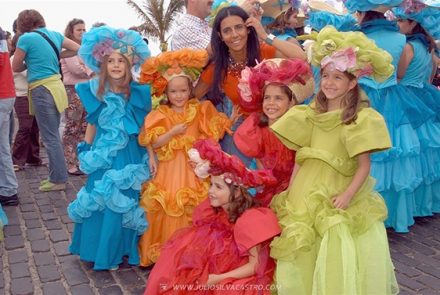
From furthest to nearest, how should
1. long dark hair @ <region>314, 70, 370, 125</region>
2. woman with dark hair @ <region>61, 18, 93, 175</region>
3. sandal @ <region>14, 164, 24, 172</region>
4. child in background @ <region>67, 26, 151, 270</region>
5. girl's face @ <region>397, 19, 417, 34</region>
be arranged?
1. sandal @ <region>14, 164, 24, 172</region>
2. woman with dark hair @ <region>61, 18, 93, 175</region>
3. girl's face @ <region>397, 19, 417, 34</region>
4. child in background @ <region>67, 26, 151, 270</region>
5. long dark hair @ <region>314, 70, 370, 125</region>

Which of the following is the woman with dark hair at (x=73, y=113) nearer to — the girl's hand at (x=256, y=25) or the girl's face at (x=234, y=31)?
the girl's face at (x=234, y=31)

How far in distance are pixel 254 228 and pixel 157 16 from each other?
987 inches

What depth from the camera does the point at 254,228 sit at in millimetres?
2900

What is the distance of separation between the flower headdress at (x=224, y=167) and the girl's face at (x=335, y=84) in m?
0.60

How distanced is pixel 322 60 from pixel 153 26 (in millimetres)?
25017

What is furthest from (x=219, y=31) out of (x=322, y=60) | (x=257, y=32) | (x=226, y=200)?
(x=226, y=200)

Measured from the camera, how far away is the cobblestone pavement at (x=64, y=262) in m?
3.70

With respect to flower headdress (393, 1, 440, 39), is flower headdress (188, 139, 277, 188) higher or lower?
lower

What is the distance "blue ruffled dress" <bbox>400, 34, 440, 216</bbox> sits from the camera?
4.79m

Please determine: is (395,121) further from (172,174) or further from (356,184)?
(172,174)

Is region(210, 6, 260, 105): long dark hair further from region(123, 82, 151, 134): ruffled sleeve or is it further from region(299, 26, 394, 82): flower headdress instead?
region(299, 26, 394, 82): flower headdress

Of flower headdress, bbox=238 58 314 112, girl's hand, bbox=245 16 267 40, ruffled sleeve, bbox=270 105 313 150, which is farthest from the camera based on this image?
girl's hand, bbox=245 16 267 40

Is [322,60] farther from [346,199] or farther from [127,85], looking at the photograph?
[127,85]

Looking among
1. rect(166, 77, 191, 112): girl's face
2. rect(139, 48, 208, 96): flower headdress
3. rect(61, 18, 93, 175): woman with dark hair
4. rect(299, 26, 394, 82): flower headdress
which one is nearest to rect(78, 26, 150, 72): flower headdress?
rect(139, 48, 208, 96): flower headdress
